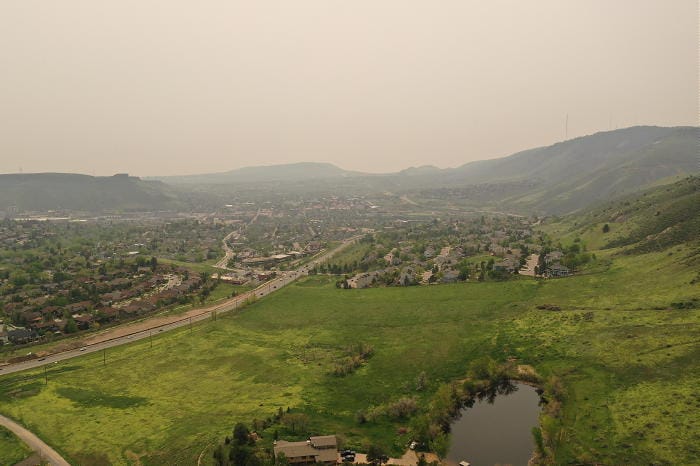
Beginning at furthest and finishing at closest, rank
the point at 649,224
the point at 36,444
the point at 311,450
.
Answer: the point at 649,224 → the point at 36,444 → the point at 311,450

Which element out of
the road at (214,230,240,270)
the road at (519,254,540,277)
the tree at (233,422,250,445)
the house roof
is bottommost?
the house roof

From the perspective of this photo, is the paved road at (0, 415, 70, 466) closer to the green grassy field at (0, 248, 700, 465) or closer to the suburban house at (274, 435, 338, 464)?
the green grassy field at (0, 248, 700, 465)

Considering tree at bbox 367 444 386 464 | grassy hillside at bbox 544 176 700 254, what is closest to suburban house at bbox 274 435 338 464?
tree at bbox 367 444 386 464

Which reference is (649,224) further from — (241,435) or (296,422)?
(241,435)

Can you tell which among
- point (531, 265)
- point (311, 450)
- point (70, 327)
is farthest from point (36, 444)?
point (531, 265)

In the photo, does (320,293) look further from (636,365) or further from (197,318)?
(636,365)

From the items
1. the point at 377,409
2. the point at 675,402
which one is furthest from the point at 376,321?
the point at 675,402
